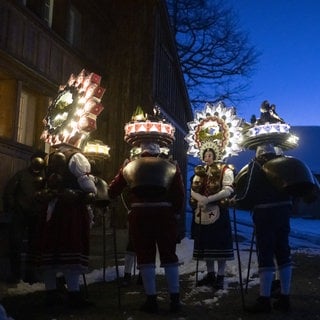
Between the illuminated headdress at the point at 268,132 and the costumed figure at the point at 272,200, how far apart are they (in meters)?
0.01

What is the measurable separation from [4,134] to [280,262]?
5269 mm

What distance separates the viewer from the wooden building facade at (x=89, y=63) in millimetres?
8500

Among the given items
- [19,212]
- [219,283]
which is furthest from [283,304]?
[19,212]

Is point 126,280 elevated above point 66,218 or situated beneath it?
situated beneath

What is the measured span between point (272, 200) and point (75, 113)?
8.75 ft

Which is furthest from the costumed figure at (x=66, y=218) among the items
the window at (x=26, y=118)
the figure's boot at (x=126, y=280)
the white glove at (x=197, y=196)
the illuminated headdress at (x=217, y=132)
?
the window at (x=26, y=118)

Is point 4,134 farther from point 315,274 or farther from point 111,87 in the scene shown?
point 315,274

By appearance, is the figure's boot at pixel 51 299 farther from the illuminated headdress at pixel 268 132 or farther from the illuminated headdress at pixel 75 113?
the illuminated headdress at pixel 268 132

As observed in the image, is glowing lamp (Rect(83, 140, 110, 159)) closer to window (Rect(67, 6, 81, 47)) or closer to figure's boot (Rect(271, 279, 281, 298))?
window (Rect(67, 6, 81, 47))

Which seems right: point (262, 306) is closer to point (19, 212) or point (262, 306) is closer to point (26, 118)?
point (19, 212)

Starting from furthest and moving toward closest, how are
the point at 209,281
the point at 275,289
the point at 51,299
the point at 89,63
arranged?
the point at 89,63 < the point at 209,281 < the point at 275,289 < the point at 51,299

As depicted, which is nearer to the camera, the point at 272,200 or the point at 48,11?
Answer: the point at 272,200

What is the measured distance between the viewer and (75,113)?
6082mm

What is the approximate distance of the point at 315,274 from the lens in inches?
338
